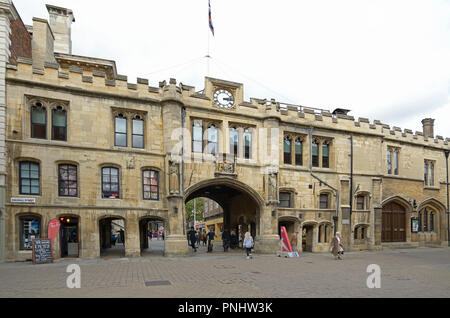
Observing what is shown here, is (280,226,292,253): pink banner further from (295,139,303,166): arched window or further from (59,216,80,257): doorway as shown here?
(59,216,80,257): doorway

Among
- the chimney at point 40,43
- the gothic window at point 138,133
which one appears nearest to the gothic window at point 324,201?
the gothic window at point 138,133

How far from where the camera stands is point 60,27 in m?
30.3

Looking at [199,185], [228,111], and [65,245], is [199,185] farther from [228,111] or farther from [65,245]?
[65,245]

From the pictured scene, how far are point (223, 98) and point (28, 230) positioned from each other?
46.1ft

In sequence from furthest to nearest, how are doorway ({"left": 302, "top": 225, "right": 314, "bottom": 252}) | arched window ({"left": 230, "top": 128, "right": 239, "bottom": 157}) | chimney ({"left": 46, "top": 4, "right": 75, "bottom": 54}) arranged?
chimney ({"left": 46, "top": 4, "right": 75, "bottom": 54}) < doorway ({"left": 302, "top": 225, "right": 314, "bottom": 252}) < arched window ({"left": 230, "top": 128, "right": 239, "bottom": 157})

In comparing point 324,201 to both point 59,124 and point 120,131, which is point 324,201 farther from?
point 59,124

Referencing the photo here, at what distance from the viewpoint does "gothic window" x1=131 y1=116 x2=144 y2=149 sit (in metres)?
21.6

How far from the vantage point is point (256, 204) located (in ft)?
80.5

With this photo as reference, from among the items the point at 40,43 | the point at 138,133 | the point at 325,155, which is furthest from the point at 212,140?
the point at 40,43

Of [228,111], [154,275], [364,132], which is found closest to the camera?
[154,275]

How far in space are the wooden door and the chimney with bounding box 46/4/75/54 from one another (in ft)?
99.8

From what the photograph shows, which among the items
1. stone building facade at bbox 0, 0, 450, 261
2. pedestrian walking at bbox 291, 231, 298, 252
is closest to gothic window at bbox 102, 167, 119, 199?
stone building facade at bbox 0, 0, 450, 261

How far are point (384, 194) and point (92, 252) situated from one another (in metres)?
22.8

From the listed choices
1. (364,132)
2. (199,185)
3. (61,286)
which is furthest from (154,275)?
(364,132)
